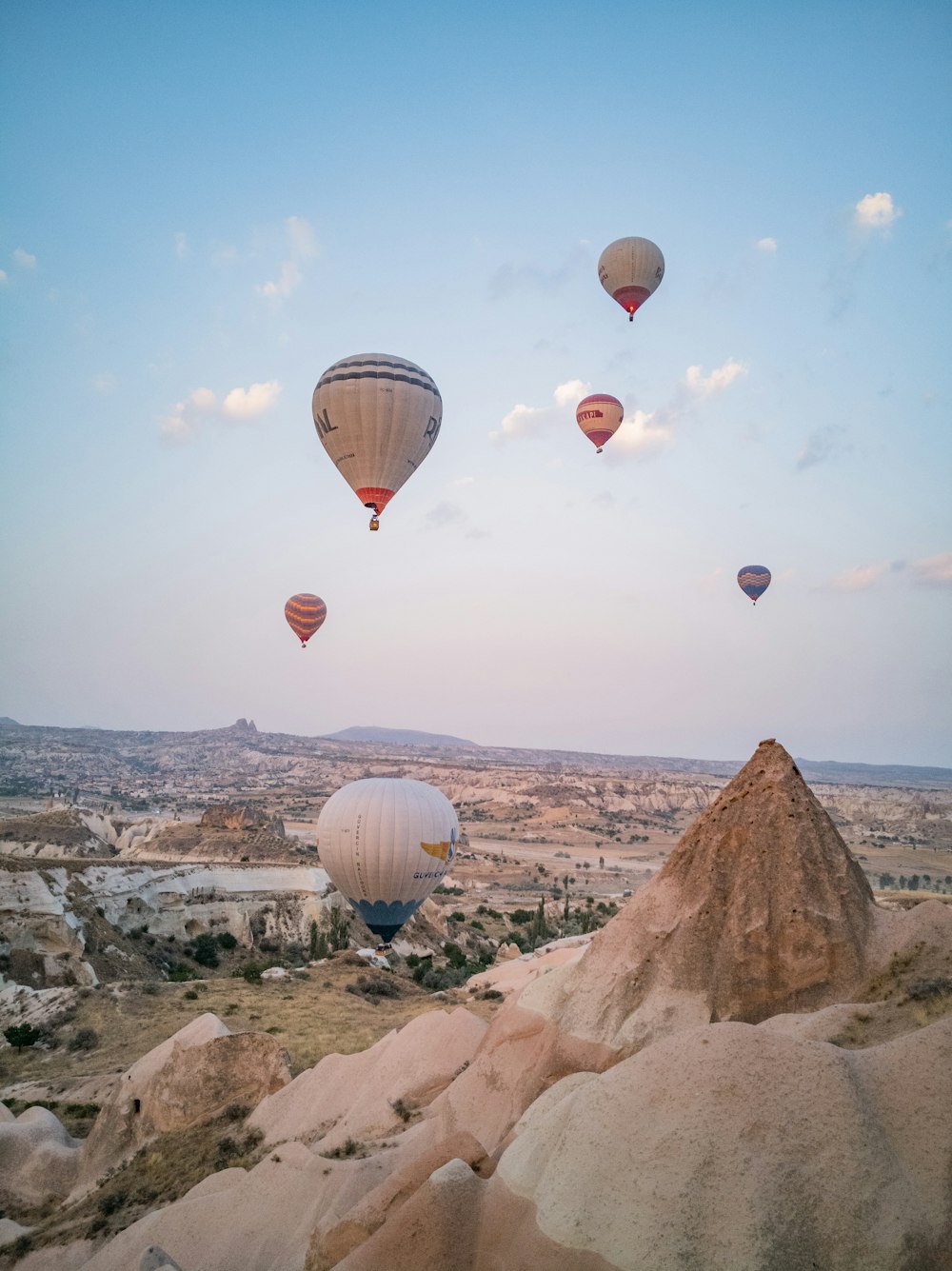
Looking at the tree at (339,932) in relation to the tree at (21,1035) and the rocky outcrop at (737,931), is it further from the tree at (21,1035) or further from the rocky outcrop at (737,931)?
the rocky outcrop at (737,931)

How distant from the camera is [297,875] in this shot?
51875mm

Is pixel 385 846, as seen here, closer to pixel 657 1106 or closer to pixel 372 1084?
pixel 372 1084

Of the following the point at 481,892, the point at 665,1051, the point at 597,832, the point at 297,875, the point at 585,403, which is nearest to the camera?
the point at 665,1051

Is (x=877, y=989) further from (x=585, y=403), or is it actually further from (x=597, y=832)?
(x=597, y=832)

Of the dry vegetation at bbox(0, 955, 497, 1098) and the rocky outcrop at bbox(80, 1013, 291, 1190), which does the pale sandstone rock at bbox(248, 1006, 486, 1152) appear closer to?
the rocky outcrop at bbox(80, 1013, 291, 1190)

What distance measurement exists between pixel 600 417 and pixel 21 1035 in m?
37.8

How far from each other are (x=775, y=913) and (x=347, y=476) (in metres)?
27.4

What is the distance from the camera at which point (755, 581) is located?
5725cm

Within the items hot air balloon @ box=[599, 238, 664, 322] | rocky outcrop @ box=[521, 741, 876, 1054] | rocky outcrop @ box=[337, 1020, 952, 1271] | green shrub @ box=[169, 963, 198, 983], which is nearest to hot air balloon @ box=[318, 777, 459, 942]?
green shrub @ box=[169, 963, 198, 983]

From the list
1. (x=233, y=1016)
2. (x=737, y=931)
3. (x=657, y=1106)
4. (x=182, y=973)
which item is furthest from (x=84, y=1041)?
(x=657, y=1106)

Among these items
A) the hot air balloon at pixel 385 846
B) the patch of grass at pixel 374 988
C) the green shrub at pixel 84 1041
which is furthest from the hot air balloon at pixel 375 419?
the green shrub at pixel 84 1041

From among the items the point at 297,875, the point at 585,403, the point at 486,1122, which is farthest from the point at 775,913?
the point at 297,875

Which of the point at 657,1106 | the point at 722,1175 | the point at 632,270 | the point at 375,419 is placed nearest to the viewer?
the point at 722,1175

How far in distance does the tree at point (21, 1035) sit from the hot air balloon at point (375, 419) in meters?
21.1
